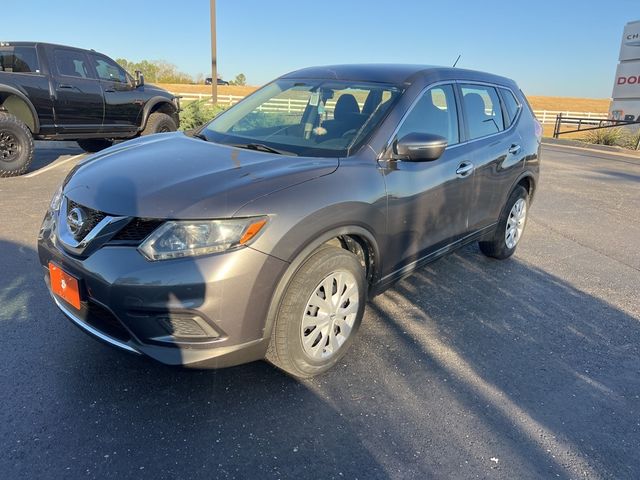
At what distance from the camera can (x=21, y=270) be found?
414 cm

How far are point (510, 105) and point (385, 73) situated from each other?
173 cm

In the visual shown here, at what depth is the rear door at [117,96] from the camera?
9172 mm

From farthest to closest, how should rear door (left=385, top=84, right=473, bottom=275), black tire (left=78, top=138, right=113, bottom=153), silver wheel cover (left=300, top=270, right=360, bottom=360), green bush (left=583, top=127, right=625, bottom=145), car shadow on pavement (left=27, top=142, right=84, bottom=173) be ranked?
1. green bush (left=583, top=127, right=625, bottom=145)
2. black tire (left=78, top=138, right=113, bottom=153)
3. car shadow on pavement (left=27, top=142, right=84, bottom=173)
4. rear door (left=385, top=84, right=473, bottom=275)
5. silver wheel cover (left=300, top=270, right=360, bottom=360)

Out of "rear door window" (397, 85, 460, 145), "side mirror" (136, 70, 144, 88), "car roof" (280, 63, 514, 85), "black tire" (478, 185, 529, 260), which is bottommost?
"black tire" (478, 185, 529, 260)

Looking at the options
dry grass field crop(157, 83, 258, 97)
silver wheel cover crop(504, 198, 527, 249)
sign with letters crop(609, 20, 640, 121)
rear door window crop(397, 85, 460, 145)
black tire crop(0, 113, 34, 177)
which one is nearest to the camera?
rear door window crop(397, 85, 460, 145)

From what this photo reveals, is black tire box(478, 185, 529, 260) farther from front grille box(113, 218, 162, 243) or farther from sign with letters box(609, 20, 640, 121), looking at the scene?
sign with letters box(609, 20, 640, 121)

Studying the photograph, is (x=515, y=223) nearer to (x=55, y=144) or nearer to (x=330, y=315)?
(x=330, y=315)

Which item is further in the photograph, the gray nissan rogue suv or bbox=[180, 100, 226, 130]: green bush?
bbox=[180, 100, 226, 130]: green bush

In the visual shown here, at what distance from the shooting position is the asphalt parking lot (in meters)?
2.22

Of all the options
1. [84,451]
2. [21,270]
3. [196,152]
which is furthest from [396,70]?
[21,270]

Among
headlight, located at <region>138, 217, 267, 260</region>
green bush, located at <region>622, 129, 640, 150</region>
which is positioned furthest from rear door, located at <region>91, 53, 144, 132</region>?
green bush, located at <region>622, 129, 640, 150</region>

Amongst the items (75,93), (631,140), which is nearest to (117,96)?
(75,93)

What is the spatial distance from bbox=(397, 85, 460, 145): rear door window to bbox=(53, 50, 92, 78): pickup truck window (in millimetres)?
7353

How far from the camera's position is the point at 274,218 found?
91.7 inches
